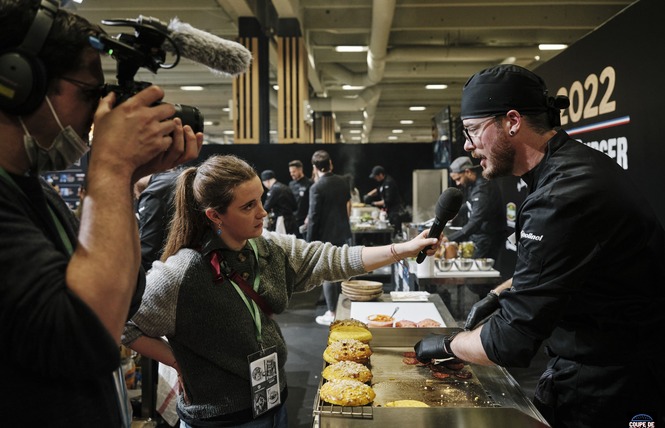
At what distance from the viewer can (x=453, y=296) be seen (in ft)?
14.0

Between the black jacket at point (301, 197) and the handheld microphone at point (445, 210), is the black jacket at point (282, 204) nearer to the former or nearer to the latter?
the black jacket at point (301, 197)

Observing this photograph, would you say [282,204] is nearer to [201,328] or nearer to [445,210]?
[445,210]

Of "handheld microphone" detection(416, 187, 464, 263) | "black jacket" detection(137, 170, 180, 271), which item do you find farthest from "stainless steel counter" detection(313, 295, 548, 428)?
"black jacket" detection(137, 170, 180, 271)


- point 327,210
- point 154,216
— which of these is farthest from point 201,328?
point 327,210

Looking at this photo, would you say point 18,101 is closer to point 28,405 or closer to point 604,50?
point 28,405

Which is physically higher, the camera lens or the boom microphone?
the boom microphone

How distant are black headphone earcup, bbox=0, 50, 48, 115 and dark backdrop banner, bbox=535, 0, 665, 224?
311 cm

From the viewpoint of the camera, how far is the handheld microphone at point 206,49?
1.03m

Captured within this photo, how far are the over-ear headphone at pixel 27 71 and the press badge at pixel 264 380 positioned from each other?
3.52 ft

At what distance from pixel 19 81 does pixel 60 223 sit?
0.28 meters

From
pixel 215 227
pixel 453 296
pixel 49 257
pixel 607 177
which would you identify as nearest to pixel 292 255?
pixel 215 227

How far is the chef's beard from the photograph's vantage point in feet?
5.76

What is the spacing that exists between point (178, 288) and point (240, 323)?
0.75 feet

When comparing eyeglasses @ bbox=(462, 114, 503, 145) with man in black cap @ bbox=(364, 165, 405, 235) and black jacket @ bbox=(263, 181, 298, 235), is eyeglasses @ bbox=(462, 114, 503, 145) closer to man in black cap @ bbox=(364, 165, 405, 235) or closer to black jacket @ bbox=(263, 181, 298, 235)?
black jacket @ bbox=(263, 181, 298, 235)
